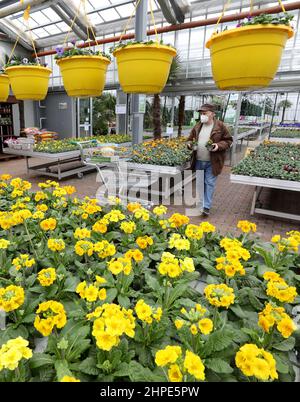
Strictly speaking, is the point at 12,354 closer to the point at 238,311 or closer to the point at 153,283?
the point at 153,283

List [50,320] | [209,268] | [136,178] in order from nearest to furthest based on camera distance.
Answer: [50,320], [209,268], [136,178]

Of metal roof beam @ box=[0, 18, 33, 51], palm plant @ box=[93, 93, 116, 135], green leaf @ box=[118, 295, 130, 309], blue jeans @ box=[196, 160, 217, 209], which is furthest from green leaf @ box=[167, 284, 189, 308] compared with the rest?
palm plant @ box=[93, 93, 116, 135]

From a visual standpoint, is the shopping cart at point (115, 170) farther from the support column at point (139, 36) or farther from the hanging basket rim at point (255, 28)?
the hanging basket rim at point (255, 28)

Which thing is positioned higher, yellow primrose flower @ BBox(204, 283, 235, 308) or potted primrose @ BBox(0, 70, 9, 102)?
potted primrose @ BBox(0, 70, 9, 102)

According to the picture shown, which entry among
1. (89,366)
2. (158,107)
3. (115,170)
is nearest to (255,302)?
(89,366)

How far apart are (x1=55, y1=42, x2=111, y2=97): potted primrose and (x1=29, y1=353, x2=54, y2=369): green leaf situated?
152 cm

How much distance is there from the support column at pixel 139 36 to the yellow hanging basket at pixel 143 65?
1350 millimetres

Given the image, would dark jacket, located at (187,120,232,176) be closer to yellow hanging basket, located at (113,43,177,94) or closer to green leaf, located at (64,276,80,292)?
yellow hanging basket, located at (113,43,177,94)

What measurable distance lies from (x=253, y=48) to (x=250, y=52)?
2cm

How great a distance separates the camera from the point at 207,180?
382 centimetres

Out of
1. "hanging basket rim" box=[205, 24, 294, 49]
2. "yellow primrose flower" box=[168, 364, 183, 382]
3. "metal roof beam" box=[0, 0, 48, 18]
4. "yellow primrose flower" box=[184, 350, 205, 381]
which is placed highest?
"metal roof beam" box=[0, 0, 48, 18]

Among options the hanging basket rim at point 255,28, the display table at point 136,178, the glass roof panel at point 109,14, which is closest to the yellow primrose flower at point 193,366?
the hanging basket rim at point 255,28

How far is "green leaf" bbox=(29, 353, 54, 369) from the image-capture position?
0.93 metres
